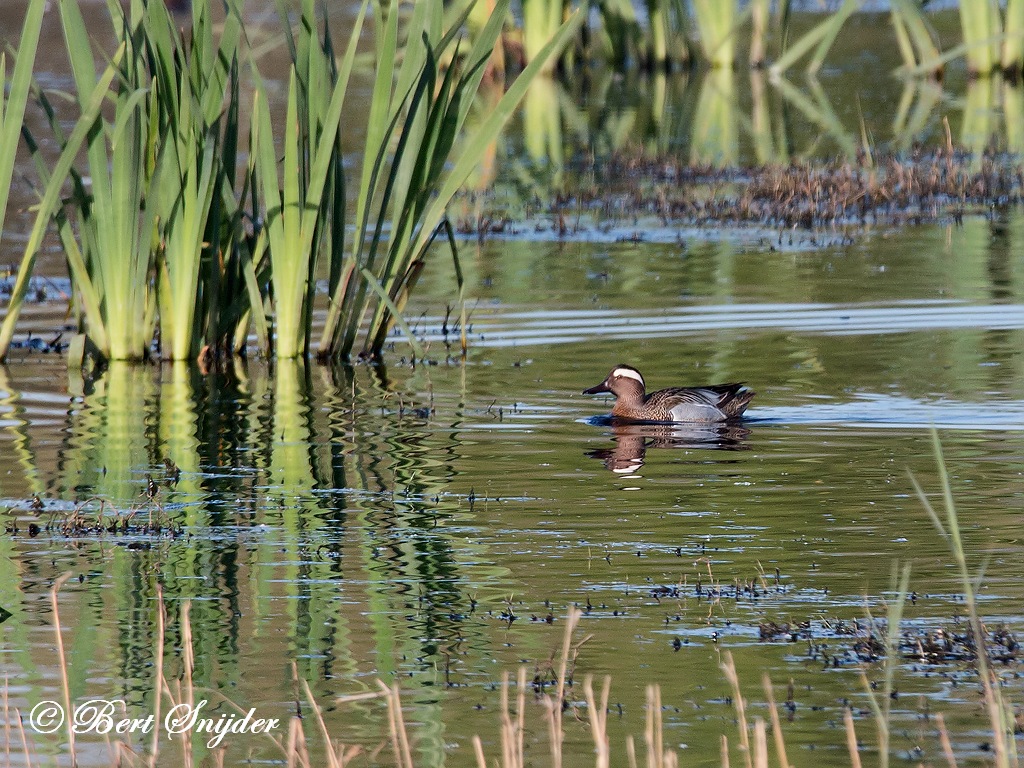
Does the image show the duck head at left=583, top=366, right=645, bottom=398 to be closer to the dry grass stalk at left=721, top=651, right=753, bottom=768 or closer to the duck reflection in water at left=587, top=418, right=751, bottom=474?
the duck reflection in water at left=587, top=418, right=751, bottom=474

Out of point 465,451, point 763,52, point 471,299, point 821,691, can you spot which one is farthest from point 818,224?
point 763,52

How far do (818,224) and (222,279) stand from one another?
7414 mm

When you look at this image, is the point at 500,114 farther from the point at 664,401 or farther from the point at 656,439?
the point at 656,439

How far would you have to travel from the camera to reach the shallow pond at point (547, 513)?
6266 millimetres

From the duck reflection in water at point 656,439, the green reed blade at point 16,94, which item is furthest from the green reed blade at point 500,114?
the green reed blade at point 16,94

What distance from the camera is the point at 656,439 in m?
11.1

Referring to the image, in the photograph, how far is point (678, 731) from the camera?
5863mm

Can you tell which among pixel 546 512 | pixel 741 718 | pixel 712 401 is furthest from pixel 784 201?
pixel 741 718

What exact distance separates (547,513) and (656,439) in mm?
2374

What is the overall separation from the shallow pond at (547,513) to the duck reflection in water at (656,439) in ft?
0.10

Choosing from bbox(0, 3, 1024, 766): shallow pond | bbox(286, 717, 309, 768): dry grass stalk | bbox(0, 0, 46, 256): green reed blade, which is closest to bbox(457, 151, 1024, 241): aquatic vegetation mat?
bbox(0, 3, 1024, 766): shallow pond

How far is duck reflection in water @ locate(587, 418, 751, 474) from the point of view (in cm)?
1031

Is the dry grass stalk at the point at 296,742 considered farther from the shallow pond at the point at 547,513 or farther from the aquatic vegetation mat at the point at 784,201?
the aquatic vegetation mat at the point at 784,201

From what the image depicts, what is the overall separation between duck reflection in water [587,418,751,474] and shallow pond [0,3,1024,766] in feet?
0.10
